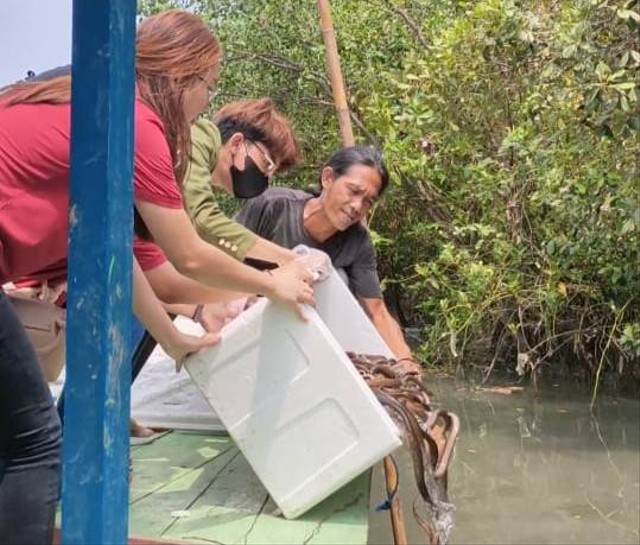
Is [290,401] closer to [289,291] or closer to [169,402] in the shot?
[289,291]

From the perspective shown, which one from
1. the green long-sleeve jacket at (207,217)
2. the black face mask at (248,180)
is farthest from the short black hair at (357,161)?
the green long-sleeve jacket at (207,217)

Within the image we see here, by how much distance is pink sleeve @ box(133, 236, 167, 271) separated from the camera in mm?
1843

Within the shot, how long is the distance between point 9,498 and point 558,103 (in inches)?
167

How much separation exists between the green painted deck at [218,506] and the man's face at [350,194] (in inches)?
33.6

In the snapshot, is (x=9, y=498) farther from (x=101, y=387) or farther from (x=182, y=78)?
(x=182, y=78)

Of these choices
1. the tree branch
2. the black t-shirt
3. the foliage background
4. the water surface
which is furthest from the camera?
the tree branch

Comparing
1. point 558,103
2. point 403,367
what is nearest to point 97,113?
point 403,367

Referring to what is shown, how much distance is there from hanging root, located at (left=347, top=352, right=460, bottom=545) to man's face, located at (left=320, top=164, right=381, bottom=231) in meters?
0.75

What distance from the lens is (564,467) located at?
447cm

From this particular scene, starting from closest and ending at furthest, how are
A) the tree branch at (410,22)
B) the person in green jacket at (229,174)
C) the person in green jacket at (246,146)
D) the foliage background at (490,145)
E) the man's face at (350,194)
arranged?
1. the person in green jacket at (229,174)
2. the person in green jacket at (246,146)
3. the man's face at (350,194)
4. the foliage background at (490,145)
5. the tree branch at (410,22)

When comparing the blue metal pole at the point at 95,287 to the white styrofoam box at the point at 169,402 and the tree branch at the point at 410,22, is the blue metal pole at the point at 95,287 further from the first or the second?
the tree branch at the point at 410,22

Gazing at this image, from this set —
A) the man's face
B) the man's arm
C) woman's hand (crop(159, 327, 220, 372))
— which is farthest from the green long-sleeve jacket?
the man's arm

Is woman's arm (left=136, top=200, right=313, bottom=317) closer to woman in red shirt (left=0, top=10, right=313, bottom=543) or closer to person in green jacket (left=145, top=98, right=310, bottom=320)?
woman in red shirt (left=0, top=10, right=313, bottom=543)

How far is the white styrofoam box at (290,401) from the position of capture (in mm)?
1838
